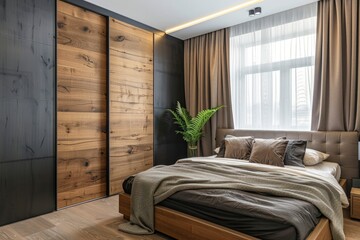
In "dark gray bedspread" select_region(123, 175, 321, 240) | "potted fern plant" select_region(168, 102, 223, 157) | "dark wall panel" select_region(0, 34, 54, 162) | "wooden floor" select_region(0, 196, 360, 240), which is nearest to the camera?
"dark gray bedspread" select_region(123, 175, 321, 240)

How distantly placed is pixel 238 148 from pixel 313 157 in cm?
90

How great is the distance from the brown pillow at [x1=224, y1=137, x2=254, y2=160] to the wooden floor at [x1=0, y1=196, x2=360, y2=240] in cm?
129

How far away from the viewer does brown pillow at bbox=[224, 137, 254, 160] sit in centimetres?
321

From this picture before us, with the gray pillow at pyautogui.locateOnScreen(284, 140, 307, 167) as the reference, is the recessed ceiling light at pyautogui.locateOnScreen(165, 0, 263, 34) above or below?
above

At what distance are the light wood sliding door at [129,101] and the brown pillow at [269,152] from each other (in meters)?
1.83

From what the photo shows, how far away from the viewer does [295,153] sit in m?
2.93

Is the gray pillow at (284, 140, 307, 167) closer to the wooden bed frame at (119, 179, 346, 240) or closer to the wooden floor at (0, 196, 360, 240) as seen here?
the wooden floor at (0, 196, 360, 240)

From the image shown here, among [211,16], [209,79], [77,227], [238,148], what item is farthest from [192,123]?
[77,227]

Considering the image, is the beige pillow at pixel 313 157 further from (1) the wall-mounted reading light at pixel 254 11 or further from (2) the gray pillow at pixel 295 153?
(1) the wall-mounted reading light at pixel 254 11

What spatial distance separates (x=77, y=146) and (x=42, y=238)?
117cm

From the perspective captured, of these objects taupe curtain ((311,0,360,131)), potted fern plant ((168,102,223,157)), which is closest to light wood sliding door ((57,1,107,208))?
potted fern plant ((168,102,223,157))

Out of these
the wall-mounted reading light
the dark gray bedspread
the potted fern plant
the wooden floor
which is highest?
the wall-mounted reading light

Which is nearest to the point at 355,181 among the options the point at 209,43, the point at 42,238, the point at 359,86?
the point at 359,86

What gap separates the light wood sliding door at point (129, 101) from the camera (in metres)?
3.54
